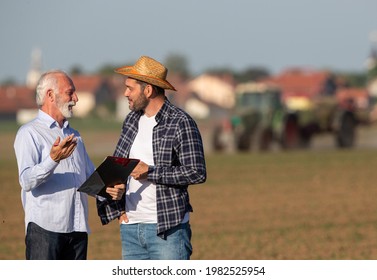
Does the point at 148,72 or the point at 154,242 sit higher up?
the point at 148,72

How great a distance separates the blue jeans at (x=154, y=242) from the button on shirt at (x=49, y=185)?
0.28m

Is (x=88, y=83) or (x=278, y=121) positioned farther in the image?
(x=88, y=83)

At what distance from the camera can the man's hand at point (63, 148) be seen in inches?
219

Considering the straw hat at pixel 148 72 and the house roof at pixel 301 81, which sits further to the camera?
the house roof at pixel 301 81

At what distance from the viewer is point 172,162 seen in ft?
19.7

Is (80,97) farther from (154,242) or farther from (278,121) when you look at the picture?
(154,242)

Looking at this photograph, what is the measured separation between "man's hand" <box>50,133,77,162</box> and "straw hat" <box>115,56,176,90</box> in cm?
64

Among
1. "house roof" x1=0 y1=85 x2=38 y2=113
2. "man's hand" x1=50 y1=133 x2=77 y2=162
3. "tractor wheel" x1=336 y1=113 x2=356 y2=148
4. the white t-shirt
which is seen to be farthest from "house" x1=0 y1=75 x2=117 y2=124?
"man's hand" x1=50 y1=133 x2=77 y2=162

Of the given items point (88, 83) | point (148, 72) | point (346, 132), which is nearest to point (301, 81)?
point (88, 83)

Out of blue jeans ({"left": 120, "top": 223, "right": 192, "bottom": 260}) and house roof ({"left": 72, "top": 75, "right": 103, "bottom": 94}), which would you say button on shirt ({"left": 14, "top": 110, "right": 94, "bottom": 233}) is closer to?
blue jeans ({"left": 120, "top": 223, "right": 192, "bottom": 260})

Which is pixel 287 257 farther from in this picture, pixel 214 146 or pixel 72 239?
pixel 214 146

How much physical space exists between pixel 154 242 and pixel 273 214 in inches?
479

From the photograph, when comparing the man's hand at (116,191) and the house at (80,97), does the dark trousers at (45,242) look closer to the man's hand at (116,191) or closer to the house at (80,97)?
the man's hand at (116,191)

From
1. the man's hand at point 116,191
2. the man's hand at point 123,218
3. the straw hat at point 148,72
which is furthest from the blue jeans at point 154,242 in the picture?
the straw hat at point 148,72
